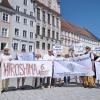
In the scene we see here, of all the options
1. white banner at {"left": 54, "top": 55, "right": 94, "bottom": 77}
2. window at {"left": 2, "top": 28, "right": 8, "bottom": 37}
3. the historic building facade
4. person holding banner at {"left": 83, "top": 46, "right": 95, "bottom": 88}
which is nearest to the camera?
person holding banner at {"left": 83, "top": 46, "right": 95, "bottom": 88}

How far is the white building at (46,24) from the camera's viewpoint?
226 feet

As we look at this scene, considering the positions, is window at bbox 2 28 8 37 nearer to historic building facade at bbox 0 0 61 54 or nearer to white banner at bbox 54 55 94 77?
historic building facade at bbox 0 0 61 54

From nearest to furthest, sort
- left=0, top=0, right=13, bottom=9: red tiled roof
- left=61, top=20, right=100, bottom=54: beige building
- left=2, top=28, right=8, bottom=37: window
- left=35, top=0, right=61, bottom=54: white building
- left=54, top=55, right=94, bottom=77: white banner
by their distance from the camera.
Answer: left=54, top=55, right=94, bottom=77: white banner < left=2, top=28, right=8, bottom=37: window < left=0, top=0, right=13, bottom=9: red tiled roof < left=35, top=0, right=61, bottom=54: white building < left=61, top=20, right=100, bottom=54: beige building

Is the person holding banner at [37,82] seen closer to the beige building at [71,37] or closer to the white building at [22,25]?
the white building at [22,25]

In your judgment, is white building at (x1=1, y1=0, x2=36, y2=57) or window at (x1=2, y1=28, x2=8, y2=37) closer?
window at (x1=2, y1=28, x2=8, y2=37)

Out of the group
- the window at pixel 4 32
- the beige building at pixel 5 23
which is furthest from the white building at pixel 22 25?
the window at pixel 4 32

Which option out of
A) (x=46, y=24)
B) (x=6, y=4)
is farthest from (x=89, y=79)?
(x=46, y=24)

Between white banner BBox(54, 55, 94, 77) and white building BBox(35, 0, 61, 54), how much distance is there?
51178 millimetres

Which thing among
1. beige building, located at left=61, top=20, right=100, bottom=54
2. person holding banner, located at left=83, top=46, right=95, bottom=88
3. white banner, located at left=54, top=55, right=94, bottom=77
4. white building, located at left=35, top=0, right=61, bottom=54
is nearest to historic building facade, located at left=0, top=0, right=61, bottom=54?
white building, located at left=35, top=0, right=61, bottom=54

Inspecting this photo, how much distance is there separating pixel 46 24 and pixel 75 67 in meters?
57.3

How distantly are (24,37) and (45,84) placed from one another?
47908 millimetres

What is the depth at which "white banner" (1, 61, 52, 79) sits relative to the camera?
1379 cm

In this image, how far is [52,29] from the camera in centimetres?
→ 7519

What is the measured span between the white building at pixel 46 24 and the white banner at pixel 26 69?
5156cm
